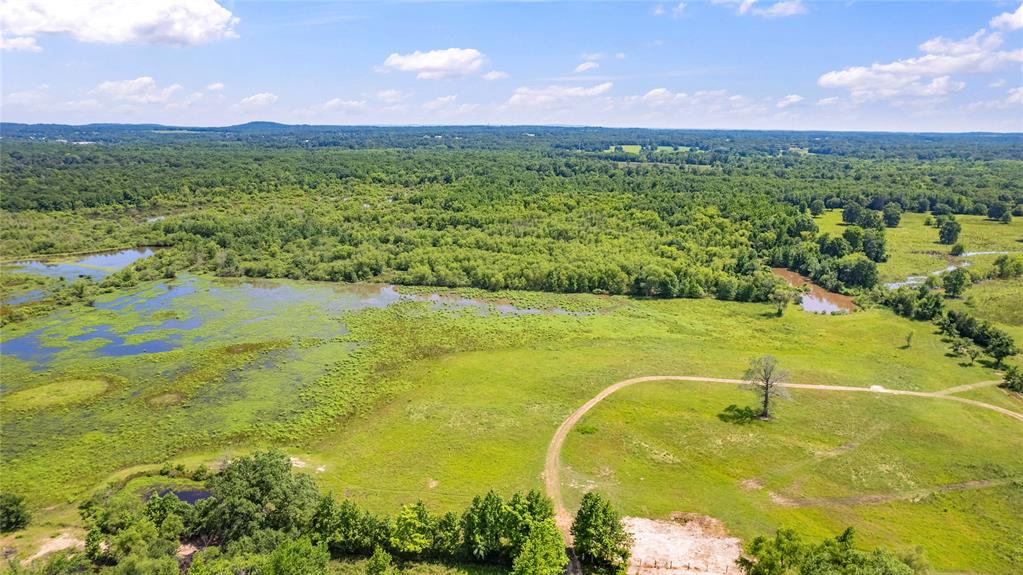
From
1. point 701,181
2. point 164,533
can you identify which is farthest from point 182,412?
point 701,181

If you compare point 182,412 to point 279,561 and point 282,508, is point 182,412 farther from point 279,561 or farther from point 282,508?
point 279,561

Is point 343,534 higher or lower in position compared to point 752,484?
higher

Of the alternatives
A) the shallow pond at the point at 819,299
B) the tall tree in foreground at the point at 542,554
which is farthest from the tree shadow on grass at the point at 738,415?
the shallow pond at the point at 819,299

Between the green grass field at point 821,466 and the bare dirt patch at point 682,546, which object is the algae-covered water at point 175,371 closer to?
the green grass field at point 821,466

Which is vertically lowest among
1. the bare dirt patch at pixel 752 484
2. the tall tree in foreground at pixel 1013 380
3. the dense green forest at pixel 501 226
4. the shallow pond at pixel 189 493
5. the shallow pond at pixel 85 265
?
the bare dirt patch at pixel 752 484

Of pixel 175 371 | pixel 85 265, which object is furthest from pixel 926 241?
pixel 85 265

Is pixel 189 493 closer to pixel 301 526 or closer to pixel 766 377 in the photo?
pixel 301 526

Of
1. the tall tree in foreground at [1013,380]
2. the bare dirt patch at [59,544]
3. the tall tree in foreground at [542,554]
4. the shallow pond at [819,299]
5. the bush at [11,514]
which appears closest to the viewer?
the tall tree in foreground at [542,554]
